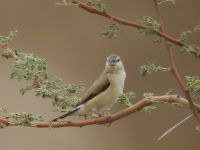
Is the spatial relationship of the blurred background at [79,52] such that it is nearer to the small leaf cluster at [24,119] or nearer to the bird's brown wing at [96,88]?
the bird's brown wing at [96,88]

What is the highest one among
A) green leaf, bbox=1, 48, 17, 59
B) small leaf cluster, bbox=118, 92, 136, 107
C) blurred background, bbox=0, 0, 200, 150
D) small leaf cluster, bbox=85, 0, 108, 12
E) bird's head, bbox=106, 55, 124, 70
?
blurred background, bbox=0, 0, 200, 150

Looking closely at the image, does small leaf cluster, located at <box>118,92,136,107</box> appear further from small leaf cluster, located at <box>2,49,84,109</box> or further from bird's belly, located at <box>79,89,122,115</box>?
bird's belly, located at <box>79,89,122,115</box>

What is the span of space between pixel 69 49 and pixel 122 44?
0.72 feet

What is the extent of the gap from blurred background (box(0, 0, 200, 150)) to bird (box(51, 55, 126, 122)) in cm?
121

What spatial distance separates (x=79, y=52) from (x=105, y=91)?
54.7 inches

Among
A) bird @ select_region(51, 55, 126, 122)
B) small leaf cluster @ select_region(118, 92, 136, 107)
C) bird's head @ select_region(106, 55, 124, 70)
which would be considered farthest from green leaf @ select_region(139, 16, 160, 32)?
bird's head @ select_region(106, 55, 124, 70)

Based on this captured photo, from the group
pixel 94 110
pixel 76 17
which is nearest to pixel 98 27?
pixel 76 17

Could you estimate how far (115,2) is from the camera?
102 inches

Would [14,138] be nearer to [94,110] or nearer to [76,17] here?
[76,17]

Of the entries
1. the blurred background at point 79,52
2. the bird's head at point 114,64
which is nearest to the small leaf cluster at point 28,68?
the bird's head at point 114,64

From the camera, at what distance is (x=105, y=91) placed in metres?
1.25

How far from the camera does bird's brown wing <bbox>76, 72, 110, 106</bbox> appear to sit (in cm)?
118

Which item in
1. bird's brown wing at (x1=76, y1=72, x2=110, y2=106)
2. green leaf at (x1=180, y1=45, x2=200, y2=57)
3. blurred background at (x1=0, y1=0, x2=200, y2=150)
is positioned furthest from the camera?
blurred background at (x1=0, y1=0, x2=200, y2=150)

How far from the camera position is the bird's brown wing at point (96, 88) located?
118 cm
